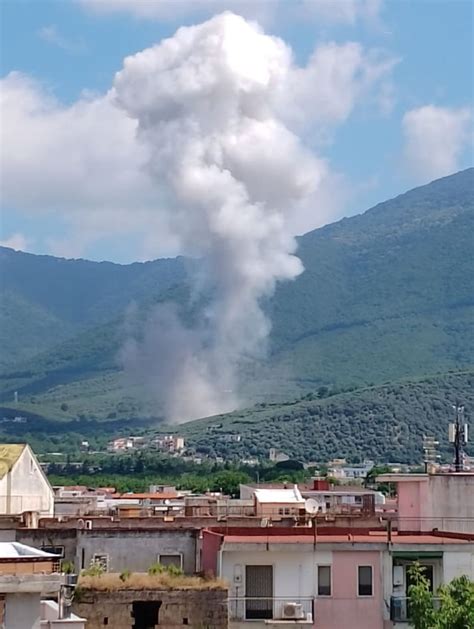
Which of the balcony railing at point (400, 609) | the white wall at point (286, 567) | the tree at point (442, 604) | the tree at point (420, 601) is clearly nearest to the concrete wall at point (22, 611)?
the tree at point (442, 604)

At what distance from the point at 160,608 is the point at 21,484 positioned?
17.7 metres

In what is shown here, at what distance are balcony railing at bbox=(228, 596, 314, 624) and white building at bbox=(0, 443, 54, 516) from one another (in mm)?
15049

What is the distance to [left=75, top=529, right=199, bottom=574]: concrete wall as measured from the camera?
1017 inches

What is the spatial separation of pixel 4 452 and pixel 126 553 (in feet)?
53.9

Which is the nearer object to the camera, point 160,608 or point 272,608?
point 160,608

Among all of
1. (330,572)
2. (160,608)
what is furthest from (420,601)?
(160,608)

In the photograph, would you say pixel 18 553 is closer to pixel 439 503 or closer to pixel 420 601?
pixel 420 601

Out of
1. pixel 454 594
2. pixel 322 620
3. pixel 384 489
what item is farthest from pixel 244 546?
pixel 384 489

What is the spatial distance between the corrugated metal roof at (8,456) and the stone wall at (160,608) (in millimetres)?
16555

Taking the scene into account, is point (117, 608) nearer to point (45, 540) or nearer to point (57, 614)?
point (45, 540)

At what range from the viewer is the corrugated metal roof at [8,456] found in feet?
129

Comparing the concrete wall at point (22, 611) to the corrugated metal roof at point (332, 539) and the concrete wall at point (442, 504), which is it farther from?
the concrete wall at point (442, 504)

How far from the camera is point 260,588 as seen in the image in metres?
24.3

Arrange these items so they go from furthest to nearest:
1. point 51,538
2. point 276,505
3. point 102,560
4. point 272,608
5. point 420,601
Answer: point 276,505, point 51,538, point 102,560, point 272,608, point 420,601
